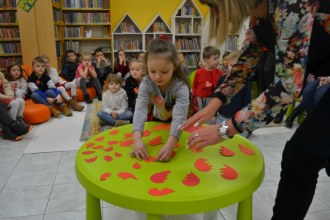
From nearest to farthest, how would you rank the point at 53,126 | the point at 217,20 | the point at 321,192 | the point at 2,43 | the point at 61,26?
the point at 217,20
the point at 321,192
the point at 53,126
the point at 2,43
the point at 61,26

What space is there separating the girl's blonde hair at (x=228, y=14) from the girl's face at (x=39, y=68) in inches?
132

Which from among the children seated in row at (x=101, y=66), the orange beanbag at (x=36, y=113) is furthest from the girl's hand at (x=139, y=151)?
the children seated in row at (x=101, y=66)

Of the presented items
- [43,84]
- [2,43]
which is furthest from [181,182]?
[2,43]

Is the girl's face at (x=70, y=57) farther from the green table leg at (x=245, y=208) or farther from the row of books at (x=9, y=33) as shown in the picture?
the green table leg at (x=245, y=208)

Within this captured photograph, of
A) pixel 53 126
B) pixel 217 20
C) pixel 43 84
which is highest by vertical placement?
pixel 217 20

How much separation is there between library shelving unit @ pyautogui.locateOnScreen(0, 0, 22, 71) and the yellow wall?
1.89 metres

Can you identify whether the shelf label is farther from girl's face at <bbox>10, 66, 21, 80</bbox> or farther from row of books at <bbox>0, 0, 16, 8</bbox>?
girl's face at <bbox>10, 66, 21, 80</bbox>

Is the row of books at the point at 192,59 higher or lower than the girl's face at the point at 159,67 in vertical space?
lower

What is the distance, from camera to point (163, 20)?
6.34 meters

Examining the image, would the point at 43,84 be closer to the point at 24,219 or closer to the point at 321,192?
the point at 24,219

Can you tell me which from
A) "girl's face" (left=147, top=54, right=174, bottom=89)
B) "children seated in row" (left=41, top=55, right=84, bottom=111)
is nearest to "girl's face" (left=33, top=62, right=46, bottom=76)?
"children seated in row" (left=41, top=55, right=84, bottom=111)

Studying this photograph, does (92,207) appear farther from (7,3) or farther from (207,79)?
(7,3)

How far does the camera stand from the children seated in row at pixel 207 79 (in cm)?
304

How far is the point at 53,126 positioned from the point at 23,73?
3.52 feet
